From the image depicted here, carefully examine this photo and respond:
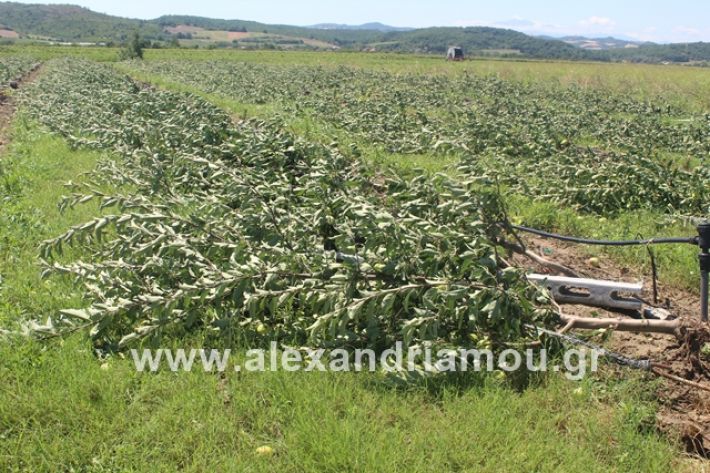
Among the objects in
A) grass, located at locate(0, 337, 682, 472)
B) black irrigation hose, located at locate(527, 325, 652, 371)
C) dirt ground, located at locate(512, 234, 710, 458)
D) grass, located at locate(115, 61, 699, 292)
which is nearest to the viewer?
grass, located at locate(0, 337, 682, 472)

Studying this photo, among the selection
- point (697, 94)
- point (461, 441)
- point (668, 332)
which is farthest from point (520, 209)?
point (697, 94)

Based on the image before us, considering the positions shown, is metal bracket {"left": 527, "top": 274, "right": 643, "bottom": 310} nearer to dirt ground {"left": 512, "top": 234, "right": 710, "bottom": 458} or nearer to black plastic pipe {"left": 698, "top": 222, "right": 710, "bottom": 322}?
dirt ground {"left": 512, "top": 234, "right": 710, "bottom": 458}

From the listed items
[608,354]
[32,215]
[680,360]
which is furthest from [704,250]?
[32,215]

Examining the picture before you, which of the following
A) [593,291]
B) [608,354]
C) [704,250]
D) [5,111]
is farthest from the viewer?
[5,111]

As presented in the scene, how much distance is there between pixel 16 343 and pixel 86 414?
3.43 ft

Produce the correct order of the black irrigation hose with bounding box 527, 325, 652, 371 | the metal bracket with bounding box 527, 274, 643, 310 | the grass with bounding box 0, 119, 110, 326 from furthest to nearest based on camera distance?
1. the grass with bounding box 0, 119, 110, 326
2. the metal bracket with bounding box 527, 274, 643, 310
3. the black irrigation hose with bounding box 527, 325, 652, 371

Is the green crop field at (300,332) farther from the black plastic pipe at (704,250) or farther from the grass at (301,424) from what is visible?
the black plastic pipe at (704,250)

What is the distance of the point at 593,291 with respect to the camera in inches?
171

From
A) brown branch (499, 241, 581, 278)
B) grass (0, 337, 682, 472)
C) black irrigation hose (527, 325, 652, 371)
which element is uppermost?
brown branch (499, 241, 581, 278)

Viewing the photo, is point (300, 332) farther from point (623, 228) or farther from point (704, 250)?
point (623, 228)

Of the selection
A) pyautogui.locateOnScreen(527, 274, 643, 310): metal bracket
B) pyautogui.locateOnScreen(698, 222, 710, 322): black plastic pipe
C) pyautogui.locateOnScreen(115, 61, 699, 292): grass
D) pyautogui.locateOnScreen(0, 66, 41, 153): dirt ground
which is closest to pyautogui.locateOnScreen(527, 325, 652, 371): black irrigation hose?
pyautogui.locateOnScreen(527, 274, 643, 310): metal bracket

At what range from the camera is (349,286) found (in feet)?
12.6

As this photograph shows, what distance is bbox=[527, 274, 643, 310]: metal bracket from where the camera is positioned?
4.26 meters

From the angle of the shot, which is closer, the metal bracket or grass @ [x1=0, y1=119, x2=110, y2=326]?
the metal bracket
